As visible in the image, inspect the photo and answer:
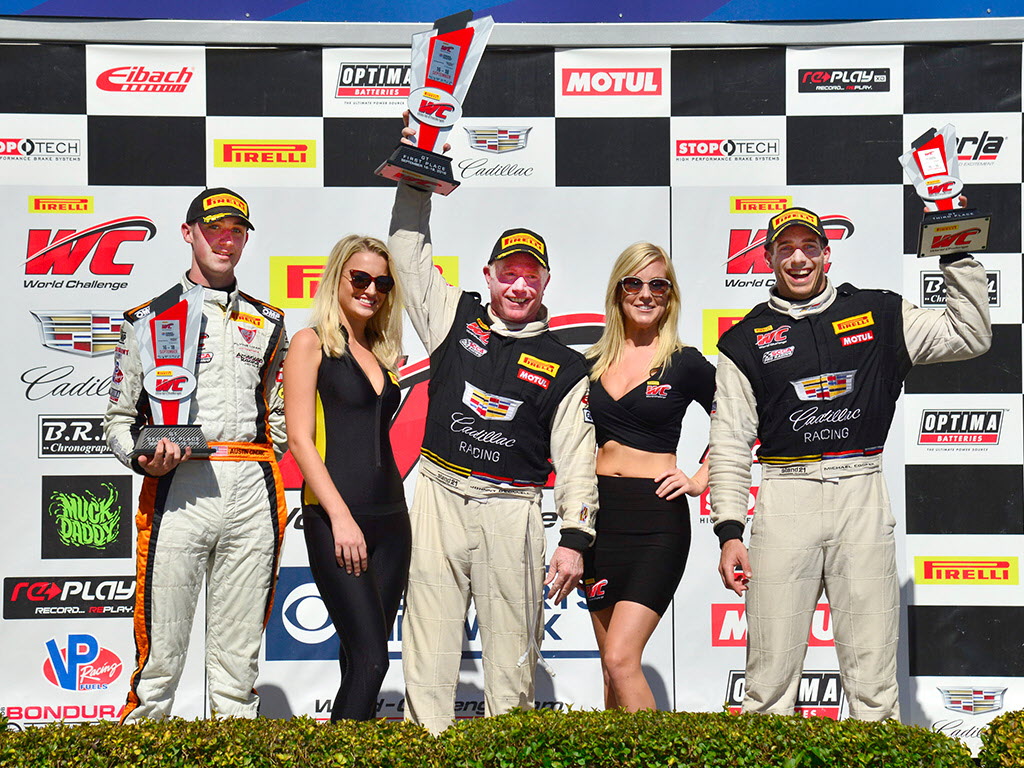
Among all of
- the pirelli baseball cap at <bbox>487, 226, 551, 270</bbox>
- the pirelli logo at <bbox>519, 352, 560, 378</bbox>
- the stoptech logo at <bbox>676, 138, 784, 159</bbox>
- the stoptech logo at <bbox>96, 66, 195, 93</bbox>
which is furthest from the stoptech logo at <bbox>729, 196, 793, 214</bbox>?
the stoptech logo at <bbox>96, 66, 195, 93</bbox>

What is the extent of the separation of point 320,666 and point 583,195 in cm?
238

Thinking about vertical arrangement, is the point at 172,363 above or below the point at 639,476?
above

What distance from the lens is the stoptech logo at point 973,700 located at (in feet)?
12.6

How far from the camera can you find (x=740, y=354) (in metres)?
2.96

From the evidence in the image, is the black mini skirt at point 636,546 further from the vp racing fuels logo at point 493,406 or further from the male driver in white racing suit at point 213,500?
the male driver in white racing suit at point 213,500

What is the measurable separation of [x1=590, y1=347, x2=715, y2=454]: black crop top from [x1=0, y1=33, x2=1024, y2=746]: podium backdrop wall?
951 millimetres

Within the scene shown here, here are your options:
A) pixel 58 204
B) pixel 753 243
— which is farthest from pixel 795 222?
pixel 58 204

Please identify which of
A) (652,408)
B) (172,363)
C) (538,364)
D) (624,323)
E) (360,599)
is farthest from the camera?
(624,323)

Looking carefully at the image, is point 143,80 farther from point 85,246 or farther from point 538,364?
point 538,364

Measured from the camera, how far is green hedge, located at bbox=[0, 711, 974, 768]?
2197 millimetres

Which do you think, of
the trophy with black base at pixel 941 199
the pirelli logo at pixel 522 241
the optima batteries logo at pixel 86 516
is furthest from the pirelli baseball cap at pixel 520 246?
the optima batteries logo at pixel 86 516

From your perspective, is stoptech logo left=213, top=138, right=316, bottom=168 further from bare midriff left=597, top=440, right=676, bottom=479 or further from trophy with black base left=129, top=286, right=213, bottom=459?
bare midriff left=597, top=440, right=676, bottom=479

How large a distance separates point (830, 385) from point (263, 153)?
2569 millimetres

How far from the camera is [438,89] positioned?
112 inches
